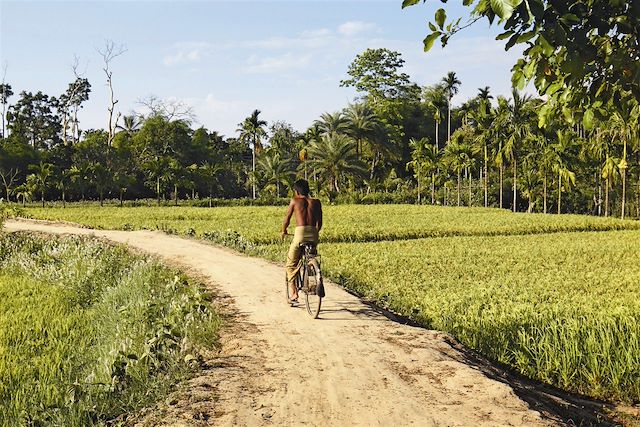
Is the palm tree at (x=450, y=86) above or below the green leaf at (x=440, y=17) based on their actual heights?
above

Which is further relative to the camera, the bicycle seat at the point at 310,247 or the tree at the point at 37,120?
the tree at the point at 37,120

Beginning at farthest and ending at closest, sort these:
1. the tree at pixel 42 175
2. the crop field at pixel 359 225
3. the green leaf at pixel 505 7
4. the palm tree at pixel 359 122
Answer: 1. the palm tree at pixel 359 122
2. the tree at pixel 42 175
3. the crop field at pixel 359 225
4. the green leaf at pixel 505 7

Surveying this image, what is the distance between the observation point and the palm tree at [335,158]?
180 ft

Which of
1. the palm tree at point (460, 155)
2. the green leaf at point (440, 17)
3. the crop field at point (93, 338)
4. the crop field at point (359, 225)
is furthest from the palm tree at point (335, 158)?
the green leaf at point (440, 17)

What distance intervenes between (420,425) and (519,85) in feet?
9.34

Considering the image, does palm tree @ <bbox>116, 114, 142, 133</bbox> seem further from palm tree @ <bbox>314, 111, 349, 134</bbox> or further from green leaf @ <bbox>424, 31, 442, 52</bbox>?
green leaf @ <bbox>424, 31, 442, 52</bbox>

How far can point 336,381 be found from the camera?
18.6 feet

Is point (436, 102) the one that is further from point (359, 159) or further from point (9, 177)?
point (9, 177)

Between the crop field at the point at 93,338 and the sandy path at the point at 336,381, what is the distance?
1.70ft

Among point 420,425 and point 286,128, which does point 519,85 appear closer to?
point 420,425

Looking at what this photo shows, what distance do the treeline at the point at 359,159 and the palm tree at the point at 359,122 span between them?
115 mm

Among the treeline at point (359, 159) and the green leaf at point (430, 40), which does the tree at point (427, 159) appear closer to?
the treeline at point (359, 159)

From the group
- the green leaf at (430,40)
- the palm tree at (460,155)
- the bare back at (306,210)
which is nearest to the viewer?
the green leaf at (430,40)

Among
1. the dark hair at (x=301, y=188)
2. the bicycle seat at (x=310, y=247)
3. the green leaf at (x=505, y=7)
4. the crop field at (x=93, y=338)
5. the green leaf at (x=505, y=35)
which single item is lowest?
the crop field at (x=93, y=338)
